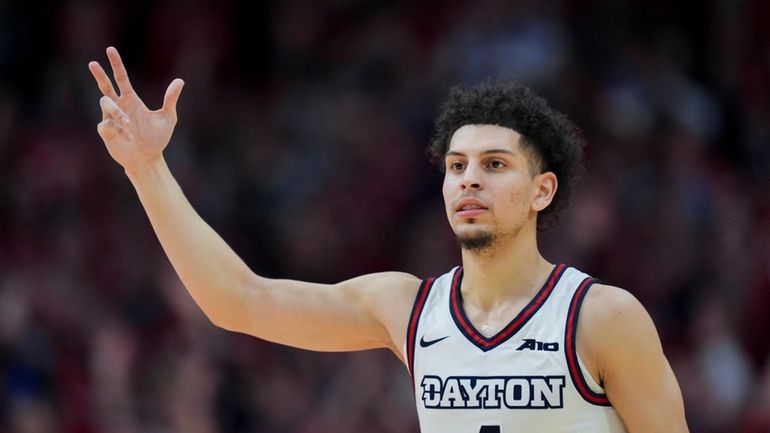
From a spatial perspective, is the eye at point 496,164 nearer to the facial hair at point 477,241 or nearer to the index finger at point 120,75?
the facial hair at point 477,241

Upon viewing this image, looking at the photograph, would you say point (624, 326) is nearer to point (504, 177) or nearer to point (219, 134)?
point (504, 177)

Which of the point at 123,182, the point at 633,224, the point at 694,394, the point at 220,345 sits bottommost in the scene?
the point at 694,394

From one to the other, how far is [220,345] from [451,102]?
5349 millimetres

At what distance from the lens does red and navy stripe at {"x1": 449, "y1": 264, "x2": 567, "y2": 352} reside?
4.92 meters

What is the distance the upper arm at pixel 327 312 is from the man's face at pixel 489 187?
1.44 ft

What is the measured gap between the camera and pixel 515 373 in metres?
4.80

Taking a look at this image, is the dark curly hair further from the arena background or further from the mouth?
the arena background

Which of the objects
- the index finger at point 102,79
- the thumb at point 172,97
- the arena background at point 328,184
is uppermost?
the arena background at point 328,184

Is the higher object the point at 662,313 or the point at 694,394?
the point at 662,313

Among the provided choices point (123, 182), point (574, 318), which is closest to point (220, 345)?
point (123, 182)

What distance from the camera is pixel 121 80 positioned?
5090mm

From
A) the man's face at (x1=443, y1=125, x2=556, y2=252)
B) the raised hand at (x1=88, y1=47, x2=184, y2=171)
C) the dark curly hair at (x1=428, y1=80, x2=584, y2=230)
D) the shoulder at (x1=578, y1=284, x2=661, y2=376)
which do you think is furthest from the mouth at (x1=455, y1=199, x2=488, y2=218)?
the raised hand at (x1=88, y1=47, x2=184, y2=171)

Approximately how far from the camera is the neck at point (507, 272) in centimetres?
509

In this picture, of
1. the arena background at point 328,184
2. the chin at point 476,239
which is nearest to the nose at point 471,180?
the chin at point 476,239
